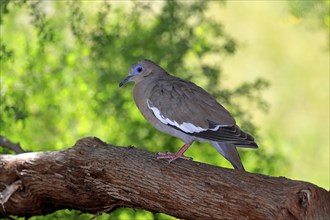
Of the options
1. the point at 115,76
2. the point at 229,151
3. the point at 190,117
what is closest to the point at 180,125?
the point at 190,117

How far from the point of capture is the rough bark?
11.3 feet

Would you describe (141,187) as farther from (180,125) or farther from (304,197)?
(304,197)

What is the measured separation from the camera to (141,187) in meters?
3.88

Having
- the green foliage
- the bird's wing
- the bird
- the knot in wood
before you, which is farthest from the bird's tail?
the green foliage

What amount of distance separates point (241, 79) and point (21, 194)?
8.02m

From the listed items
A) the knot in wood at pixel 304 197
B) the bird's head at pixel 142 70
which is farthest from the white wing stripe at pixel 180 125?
the knot in wood at pixel 304 197

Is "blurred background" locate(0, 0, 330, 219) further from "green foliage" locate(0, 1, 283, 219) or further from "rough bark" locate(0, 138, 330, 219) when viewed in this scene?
"rough bark" locate(0, 138, 330, 219)

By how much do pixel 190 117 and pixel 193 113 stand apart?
→ 0.09 ft

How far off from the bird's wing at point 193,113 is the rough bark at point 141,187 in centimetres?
17

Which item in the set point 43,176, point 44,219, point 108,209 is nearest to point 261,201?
point 108,209

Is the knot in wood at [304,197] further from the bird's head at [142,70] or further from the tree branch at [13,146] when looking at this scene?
the tree branch at [13,146]

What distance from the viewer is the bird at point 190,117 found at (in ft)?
12.7

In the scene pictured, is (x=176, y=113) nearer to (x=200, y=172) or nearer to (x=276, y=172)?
(x=200, y=172)

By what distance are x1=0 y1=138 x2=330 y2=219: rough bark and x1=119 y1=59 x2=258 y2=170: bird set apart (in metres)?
0.15
